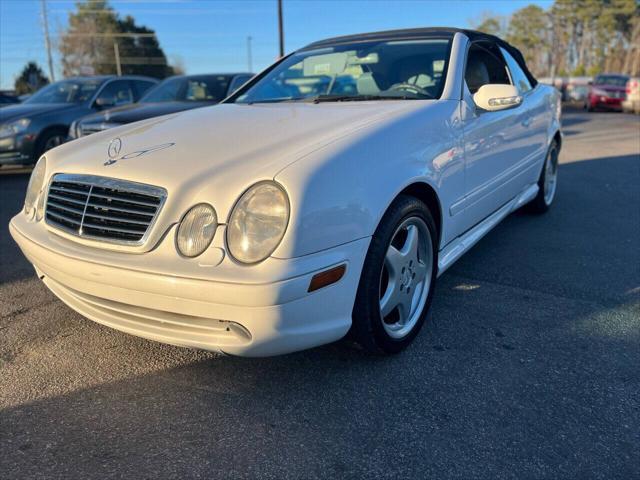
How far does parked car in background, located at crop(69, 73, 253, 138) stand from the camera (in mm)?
6438

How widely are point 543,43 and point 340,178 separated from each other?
62.1 m

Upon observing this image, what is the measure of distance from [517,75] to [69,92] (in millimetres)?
6823

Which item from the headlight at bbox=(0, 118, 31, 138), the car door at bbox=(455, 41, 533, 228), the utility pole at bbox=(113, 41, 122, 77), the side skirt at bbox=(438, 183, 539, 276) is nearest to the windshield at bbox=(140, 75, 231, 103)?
the headlight at bbox=(0, 118, 31, 138)

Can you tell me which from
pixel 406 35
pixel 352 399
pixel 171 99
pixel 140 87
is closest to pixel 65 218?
pixel 352 399

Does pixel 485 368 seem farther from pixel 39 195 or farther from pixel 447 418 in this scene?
pixel 39 195

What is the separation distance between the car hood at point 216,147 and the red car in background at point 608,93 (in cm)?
2101

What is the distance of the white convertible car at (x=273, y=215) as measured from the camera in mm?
1871

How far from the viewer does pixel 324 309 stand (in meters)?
1.99

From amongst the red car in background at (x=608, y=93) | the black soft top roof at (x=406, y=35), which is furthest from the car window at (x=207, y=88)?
the red car in background at (x=608, y=93)

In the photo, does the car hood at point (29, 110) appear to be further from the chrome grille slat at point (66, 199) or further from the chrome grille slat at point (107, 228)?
the chrome grille slat at point (107, 228)

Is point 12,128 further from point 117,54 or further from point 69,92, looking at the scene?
point 117,54

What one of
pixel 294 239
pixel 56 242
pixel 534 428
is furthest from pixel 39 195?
pixel 534 428

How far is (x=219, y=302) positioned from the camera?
1850mm

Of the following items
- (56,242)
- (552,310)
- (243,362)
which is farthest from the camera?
(552,310)
